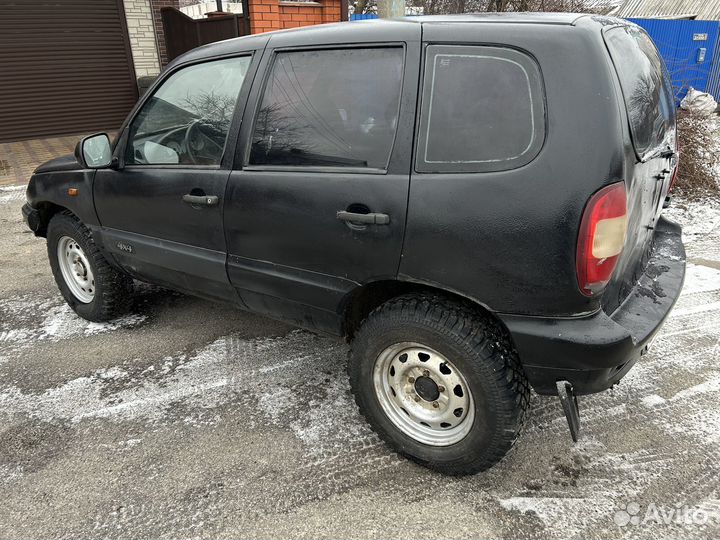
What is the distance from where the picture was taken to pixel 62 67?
10484 millimetres

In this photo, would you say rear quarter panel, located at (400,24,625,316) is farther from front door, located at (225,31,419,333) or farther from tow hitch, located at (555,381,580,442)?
tow hitch, located at (555,381,580,442)

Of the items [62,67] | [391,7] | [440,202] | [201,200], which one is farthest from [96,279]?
[62,67]

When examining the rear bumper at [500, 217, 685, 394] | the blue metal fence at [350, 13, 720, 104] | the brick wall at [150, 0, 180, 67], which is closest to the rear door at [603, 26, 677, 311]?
the rear bumper at [500, 217, 685, 394]

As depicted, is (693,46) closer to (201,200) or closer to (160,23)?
(160,23)

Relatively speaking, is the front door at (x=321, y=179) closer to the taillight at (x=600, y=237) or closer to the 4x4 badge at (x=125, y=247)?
the taillight at (x=600, y=237)

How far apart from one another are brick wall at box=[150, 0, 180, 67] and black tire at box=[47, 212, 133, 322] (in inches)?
344

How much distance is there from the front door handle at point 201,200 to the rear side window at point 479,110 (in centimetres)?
115

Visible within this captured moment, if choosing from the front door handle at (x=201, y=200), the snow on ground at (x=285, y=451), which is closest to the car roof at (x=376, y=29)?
the front door handle at (x=201, y=200)

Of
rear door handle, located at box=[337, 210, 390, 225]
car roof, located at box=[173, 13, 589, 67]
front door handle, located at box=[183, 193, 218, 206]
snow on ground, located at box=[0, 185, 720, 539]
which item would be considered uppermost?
car roof, located at box=[173, 13, 589, 67]

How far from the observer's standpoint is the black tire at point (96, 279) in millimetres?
3615

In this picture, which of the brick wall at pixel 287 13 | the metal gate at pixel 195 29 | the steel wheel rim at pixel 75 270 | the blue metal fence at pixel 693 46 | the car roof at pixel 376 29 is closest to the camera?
the car roof at pixel 376 29

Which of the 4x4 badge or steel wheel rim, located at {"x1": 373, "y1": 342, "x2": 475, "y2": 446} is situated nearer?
steel wheel rim, located at {"x1": 373, "y1": 342, "x2": 475, "y2": 446}

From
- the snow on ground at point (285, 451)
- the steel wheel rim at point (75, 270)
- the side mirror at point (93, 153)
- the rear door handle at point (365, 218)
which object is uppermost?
the side mirror at point (93, 153)

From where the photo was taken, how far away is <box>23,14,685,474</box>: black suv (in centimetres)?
190
